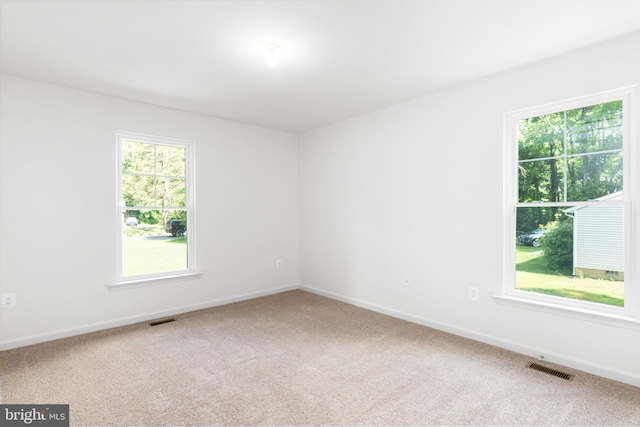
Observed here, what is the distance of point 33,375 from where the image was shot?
2.51 m

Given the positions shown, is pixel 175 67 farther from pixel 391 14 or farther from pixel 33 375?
pixel 33 375

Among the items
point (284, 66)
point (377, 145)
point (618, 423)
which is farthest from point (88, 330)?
point (618, 423)

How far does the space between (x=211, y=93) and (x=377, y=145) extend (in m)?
2.01

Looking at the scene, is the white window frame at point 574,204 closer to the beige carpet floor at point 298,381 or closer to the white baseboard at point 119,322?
the beige carpet floor at point 298,381

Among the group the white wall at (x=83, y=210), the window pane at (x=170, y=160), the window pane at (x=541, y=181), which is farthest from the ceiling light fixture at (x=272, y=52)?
the window pane at (x=541, y=181)

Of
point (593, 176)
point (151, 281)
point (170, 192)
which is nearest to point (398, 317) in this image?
point (593, 176)

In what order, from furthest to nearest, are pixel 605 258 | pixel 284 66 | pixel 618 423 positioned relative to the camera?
pixel 284 66, pixel 605 258, pixel 618 423

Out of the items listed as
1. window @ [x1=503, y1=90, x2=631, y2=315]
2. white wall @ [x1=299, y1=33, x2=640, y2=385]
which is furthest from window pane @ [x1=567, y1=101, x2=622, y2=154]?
white wall @ [x1=299, y1=33, x2=640, y2=385]

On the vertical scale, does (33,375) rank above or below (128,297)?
below

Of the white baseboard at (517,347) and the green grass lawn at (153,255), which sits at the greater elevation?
the green grass lawn at (153,255)

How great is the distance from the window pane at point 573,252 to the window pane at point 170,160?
382 centimetres

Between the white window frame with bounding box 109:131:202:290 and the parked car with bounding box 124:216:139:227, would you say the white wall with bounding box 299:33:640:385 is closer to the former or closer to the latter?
the white window frame with bounding box 109:131:202:290

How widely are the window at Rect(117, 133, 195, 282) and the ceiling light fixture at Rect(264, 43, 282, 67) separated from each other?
207cm

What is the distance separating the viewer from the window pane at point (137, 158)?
375cm
